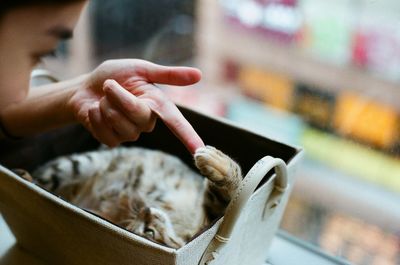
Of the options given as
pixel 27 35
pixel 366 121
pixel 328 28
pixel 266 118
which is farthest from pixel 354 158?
pixel 27 35

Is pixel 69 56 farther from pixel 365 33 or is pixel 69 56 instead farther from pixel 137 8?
pixel 365 33

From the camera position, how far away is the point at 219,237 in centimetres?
55

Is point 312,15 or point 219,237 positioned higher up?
point 312,15

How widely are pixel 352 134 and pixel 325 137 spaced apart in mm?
281

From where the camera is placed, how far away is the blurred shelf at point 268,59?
69.1 inches

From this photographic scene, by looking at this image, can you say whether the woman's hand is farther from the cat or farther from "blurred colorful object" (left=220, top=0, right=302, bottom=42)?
"blurred colorful object" (left=220, top=0, right=302, bottom=42)

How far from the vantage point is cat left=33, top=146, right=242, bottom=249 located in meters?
0.78

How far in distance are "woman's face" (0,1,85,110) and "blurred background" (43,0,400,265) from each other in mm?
587

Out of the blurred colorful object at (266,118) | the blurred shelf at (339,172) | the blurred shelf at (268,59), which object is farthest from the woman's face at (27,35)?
the blurred shelf at (268,59)

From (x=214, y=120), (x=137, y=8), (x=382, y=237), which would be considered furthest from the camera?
(x=137, y=8)

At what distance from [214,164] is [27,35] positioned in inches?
11.4

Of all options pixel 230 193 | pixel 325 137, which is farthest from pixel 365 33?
pixel 230 193

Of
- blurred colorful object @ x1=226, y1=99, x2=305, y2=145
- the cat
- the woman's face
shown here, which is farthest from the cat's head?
blurred colorful object @ x1=226, y1=99, x2=305, y2=145

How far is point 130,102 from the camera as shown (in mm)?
569
